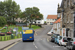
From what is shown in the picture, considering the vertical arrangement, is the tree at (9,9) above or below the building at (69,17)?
above

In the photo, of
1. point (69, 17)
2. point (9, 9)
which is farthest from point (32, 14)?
point (69, 17)

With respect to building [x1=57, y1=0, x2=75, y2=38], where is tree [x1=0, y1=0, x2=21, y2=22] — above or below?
above

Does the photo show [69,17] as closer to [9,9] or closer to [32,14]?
[32,14]

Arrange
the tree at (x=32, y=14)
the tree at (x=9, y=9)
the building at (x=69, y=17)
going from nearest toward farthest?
1. the building at (x=69, y=17)
2. the tree at (x=32, y=14)
3. the tree at (x=9, y=9)

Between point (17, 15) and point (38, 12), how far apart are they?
15.3 m

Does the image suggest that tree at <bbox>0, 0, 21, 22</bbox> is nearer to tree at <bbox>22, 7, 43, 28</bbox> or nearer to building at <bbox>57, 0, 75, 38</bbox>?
tree at <bbox>22, 7, 43, 28</bbox>

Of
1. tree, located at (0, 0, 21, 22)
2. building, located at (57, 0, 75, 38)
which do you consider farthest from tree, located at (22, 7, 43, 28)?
building, located at (57, 0, 75, 38)

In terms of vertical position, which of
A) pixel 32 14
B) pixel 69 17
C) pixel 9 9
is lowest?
pixel 69 17

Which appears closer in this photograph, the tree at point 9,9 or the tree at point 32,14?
the tree at point 32,14

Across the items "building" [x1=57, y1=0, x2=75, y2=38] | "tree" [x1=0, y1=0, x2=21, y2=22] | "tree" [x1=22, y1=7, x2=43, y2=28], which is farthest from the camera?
"tree" [x1=0, y1=0, x2=21, y2=22]

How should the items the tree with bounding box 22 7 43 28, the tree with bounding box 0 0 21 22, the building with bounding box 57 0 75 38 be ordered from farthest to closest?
1. the tree with bounding box 0 0 21 22
2. the tree with bounding box 22 7 43 28
3. the building with bounding box 57 0 75 38

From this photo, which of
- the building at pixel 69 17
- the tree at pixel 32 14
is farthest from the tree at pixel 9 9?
the building at pixel 69 17

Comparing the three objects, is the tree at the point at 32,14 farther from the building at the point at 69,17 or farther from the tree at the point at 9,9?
the building at the point at 69,17

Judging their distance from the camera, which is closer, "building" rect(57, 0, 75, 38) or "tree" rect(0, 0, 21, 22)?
"building" rect(57, 0, 75, 38)
